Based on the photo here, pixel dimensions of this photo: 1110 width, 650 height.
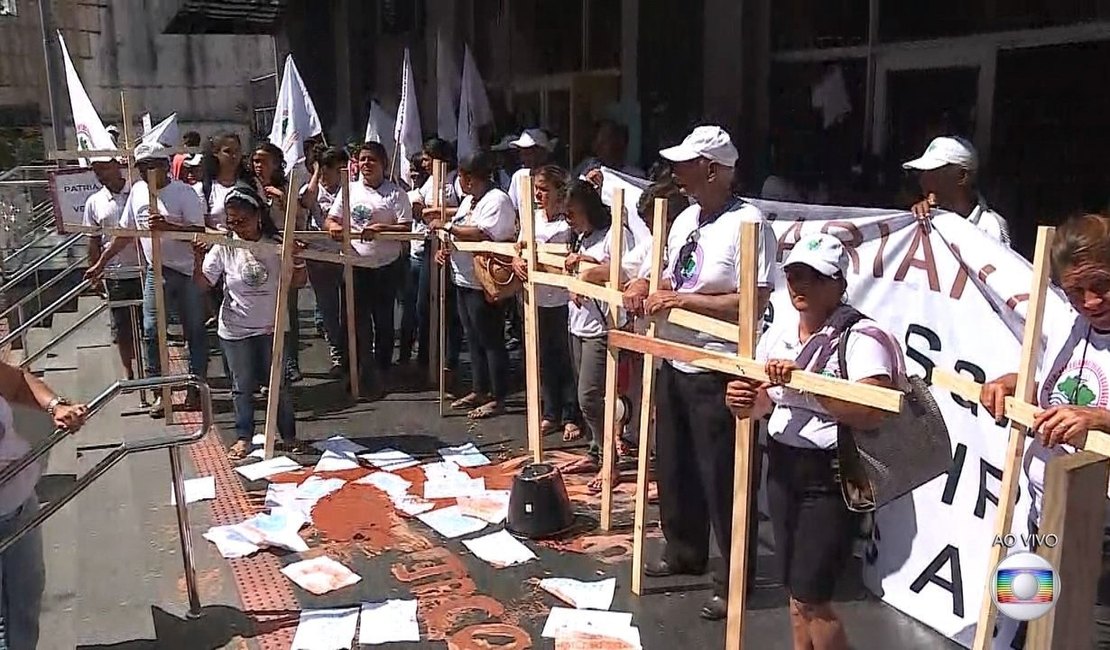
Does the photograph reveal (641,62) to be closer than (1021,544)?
No

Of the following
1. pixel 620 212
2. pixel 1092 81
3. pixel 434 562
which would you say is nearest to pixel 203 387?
pixel 434 562

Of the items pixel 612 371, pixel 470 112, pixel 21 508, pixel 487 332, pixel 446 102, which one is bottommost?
pixel 487 332

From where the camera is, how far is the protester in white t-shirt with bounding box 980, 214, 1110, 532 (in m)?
2.88

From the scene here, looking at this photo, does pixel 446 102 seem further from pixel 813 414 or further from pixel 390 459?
pixel 813 414

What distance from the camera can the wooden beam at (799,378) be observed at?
280 cm

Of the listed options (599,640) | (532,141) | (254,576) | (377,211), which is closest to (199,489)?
(254,576)

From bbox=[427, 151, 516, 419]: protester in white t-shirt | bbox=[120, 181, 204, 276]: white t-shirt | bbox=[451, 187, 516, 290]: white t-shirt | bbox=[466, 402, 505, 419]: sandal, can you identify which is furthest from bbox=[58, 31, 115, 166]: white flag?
bbox=[466, 402, 505, 419]: sandal

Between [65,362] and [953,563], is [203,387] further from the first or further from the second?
[65,362]

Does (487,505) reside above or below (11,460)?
below

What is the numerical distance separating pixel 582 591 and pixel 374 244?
400 cm

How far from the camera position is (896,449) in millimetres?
3070

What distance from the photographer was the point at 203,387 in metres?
4.39

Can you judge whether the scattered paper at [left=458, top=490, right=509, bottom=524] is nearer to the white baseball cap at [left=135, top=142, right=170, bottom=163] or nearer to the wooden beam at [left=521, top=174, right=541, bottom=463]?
the wooden beam at [left=521, top=174, right=541, bottom=463]

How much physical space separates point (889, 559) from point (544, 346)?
9.70 feet
